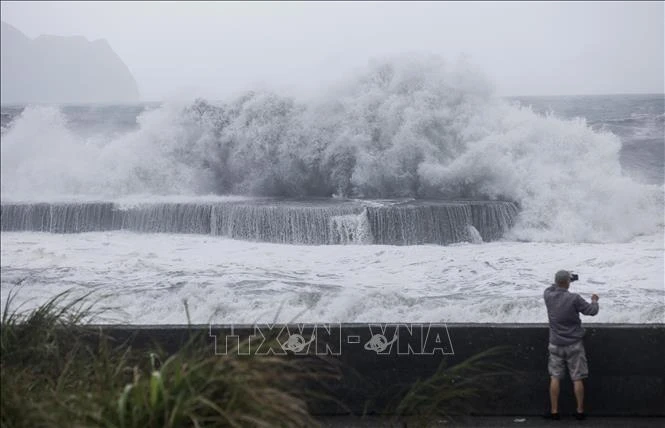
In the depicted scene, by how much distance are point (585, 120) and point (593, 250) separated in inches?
54.5

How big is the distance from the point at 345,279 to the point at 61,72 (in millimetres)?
3749

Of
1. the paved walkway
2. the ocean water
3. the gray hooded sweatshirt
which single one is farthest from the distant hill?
the gray hooded sweatshirt

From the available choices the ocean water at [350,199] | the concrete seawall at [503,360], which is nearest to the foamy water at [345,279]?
the ocean water at [350,199]

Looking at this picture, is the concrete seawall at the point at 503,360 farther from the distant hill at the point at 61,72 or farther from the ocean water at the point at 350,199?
the distant hill at the point at 61,72

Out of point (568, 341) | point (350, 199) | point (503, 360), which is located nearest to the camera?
point (568, 341)

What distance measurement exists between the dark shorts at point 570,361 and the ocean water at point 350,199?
95.5 inches

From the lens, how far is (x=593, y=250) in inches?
287

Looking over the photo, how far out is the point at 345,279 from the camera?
23.6 ft

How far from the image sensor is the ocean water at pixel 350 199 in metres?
7.12

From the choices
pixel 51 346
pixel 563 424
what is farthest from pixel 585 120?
pixel 51 346

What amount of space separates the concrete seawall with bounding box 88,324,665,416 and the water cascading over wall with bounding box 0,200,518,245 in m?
2.74

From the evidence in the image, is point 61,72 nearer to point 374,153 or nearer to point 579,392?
point 374,153

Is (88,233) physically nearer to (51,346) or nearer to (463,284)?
(463,284)

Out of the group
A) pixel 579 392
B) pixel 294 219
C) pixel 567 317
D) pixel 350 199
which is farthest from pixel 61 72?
pixel 579 392
